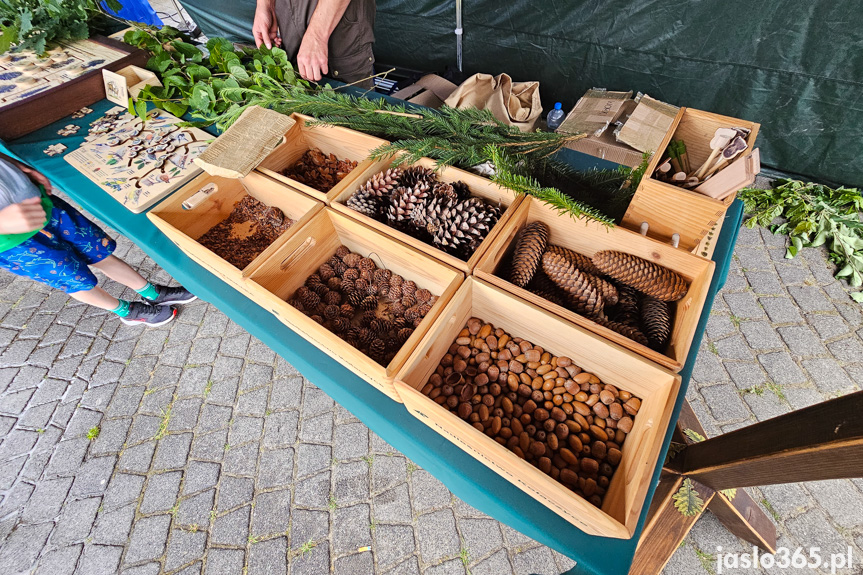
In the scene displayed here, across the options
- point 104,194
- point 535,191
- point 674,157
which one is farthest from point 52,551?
point 674,157

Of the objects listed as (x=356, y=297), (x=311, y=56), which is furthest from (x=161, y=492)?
(x=311, y=56)

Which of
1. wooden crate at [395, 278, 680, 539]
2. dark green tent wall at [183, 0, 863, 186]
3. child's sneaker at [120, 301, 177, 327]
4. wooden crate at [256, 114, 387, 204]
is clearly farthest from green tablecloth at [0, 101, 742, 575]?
dark green tent wall at [183, 0, 863, 186]

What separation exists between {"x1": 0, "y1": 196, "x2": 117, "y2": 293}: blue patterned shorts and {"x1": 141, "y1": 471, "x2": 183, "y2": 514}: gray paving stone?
140 cm

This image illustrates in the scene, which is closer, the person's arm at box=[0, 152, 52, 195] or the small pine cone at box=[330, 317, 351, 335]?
the small pine cone at box=[330, 317, 351, 335]

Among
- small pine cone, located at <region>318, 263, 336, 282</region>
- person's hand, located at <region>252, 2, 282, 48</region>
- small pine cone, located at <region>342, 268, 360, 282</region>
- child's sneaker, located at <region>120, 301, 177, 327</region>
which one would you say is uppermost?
person's hand, located at <region>252, 2, 282, 48</region>

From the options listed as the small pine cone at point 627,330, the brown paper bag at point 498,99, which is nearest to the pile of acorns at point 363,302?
the small pine cone at point 627,330

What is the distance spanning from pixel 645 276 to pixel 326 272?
1.39m

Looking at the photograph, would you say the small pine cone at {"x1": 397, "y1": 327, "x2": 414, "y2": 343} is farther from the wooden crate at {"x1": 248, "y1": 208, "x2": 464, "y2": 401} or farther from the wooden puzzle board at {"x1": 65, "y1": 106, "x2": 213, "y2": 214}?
the wooden puzzle board at {"x1": 65, "y1": 106, "x2": 213, "y2": 214}

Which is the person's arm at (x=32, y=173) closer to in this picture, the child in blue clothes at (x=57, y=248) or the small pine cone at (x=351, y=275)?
the child in blue clothes at (x=57, y=248)

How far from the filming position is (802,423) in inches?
34.4

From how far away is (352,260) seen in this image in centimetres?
188

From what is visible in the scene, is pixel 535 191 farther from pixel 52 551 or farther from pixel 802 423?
pixel 52 551

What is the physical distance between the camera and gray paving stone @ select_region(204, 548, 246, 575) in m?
2.27

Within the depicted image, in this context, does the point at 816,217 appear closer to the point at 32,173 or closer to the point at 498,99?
the point at 498,99
